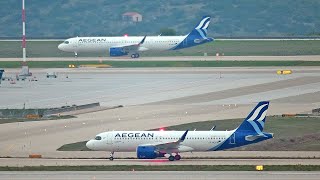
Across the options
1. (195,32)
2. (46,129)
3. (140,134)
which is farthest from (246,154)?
(195,32)

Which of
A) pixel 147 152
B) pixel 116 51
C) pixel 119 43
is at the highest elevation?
pixel 119 43

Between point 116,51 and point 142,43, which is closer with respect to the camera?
point 142,43

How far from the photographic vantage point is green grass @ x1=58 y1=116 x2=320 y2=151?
3002 inches

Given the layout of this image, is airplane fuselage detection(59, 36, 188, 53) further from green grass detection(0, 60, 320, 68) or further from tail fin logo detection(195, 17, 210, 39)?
green grass detection(0, 60, 320, 68)

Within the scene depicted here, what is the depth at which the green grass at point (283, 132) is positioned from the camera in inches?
3002

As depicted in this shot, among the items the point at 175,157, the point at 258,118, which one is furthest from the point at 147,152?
the point at 258,118

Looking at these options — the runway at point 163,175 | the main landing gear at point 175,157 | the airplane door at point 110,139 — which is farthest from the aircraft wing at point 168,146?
the runway at point 163,175

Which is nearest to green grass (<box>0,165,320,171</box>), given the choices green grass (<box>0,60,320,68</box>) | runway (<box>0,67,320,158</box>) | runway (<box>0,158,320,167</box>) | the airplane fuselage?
runway (<box>0,158,320,167</box>)

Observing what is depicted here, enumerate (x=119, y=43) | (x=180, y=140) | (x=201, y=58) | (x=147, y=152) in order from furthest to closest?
(x=119, y=43)
(x=201, y=58)
(x=147, y=152)
(x=180, y=140)

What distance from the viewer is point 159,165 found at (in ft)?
220

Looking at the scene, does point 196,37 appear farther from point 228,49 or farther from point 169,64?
point 228,49

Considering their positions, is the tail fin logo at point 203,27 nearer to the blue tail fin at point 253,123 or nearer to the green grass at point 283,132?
the green grass at point 283,132

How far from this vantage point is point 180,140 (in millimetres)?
69812

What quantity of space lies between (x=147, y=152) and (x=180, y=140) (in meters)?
2.47
